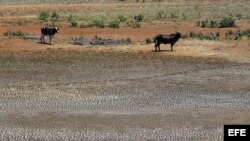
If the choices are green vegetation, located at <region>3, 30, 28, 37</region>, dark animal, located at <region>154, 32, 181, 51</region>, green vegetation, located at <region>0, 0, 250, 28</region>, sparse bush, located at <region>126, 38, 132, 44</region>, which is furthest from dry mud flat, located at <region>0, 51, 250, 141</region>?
green vegetation, located at <region>0, 0, 250, 28</region>

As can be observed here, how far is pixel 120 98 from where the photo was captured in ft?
57.3

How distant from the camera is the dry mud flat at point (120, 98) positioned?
14.0 m

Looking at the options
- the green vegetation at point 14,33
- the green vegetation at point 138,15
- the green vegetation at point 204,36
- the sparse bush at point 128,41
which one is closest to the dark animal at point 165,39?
the sparse bush at point 128,41

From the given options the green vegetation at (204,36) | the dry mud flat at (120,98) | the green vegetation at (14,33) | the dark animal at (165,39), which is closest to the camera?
the dry mud flat at (120,98)

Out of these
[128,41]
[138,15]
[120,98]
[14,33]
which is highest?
[138,15]

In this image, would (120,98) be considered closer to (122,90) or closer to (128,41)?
(122,90)

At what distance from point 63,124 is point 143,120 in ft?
6.61

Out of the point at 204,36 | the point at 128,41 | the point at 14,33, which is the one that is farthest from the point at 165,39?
the point at 14,33

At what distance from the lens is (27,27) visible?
126 ft

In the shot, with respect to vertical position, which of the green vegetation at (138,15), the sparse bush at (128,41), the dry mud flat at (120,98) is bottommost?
the dry mud flat at (120,98)

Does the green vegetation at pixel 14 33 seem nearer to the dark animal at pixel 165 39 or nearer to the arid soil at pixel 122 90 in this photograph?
the arid soil at pixel 122 90

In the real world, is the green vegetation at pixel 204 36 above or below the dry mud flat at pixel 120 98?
above

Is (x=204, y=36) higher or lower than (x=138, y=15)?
lower

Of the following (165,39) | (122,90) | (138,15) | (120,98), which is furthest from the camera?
(138,15)
